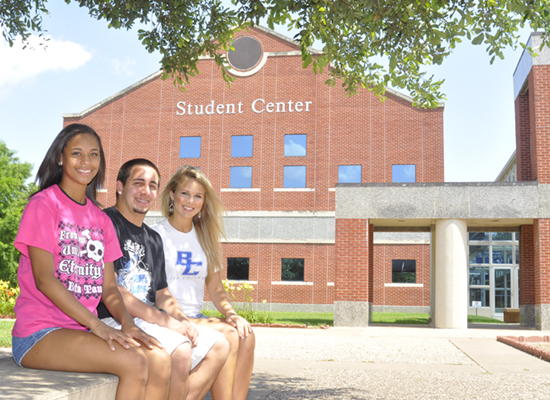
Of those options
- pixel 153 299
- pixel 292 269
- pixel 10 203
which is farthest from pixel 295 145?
pixel 153 299

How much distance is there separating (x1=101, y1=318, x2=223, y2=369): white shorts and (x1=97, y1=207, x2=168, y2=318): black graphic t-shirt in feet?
0.73

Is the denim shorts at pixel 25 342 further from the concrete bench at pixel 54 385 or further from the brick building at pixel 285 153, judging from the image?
the brick building at pixel 285 153

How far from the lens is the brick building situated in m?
28.1

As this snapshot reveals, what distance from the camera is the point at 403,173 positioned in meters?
28.3

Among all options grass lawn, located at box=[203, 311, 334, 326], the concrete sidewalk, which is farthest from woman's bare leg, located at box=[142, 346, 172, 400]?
grass lawn, located at box=[203, 311, 334, 326]

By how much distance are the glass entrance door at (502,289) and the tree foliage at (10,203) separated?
88.7 feet

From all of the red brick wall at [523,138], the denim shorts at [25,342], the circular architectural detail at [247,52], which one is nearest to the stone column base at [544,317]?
the red brick wall at [523,138]

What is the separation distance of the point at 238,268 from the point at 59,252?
2638cm

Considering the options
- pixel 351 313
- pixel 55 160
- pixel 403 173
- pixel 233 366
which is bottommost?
pixel 351 313

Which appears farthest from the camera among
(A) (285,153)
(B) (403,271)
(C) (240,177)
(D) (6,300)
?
(C) (240,177)

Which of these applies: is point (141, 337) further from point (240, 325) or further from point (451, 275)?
point (451, 275)

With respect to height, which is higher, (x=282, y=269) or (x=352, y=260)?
(x=352, y=260)

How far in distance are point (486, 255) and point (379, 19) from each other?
93.7ft

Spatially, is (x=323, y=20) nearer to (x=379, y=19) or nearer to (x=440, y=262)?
(x=379, y=19)
